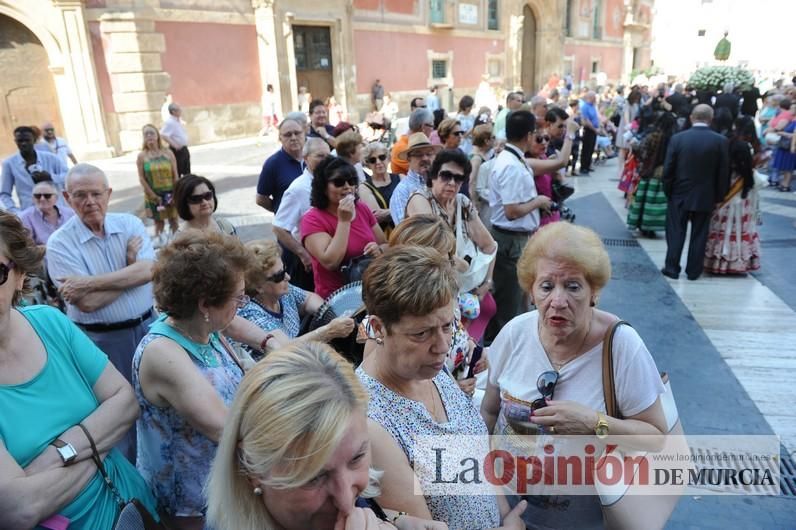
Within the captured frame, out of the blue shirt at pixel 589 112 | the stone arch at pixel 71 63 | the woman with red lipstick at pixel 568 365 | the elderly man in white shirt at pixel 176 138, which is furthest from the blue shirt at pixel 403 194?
the stone arch at pixel 71 63

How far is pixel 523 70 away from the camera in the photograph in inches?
1230

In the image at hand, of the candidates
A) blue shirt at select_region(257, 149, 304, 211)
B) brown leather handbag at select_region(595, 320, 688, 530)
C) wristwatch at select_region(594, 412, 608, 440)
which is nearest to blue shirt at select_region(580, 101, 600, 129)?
blue shirt at select_region(257, 149, 304, 211)

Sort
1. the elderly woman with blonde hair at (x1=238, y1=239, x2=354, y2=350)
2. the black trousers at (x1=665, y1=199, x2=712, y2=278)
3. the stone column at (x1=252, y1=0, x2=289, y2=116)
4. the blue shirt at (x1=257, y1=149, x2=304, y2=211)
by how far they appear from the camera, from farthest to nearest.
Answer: the stone column at (x1=252, y1=0, x2=289, y2=116)
the black trousers at (x1=665, y1=199, x2=712, y2=278)
the blue shirt at (x1=257, y1=149, x2=304, y2=211)
the elderly woman with blonde hair at (x1=238, y1=239, x2=354, y2=350)

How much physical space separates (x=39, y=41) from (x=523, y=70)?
2510 cm

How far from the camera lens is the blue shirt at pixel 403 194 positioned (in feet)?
13.5

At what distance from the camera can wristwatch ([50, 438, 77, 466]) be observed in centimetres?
159

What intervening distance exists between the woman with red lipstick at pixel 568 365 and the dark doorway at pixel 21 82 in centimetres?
1532

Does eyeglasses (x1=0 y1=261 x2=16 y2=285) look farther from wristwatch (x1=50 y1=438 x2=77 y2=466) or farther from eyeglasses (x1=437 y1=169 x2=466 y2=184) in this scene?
eyeglasses (x1=437 y1=169 x2=466 y2=184)

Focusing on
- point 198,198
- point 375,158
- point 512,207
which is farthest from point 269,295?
point 375,158

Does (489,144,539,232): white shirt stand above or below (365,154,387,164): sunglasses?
below

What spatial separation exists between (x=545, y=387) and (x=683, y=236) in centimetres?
501

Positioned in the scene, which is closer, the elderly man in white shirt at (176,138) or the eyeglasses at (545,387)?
the eyeglasses at (545,387)

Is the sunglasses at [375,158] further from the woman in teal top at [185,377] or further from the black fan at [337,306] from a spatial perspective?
the woman in teal top at [185,377]

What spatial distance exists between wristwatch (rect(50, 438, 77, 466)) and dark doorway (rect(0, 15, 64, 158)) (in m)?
14.8
